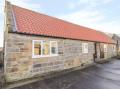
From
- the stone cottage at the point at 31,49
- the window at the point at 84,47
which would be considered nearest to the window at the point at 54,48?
the stone cottage at the point at 31,49

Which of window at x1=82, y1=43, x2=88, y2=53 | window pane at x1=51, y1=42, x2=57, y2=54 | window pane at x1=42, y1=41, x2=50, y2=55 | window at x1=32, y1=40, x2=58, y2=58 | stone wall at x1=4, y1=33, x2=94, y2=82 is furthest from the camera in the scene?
window at x1=82, y1=43, x2=88, y2=53

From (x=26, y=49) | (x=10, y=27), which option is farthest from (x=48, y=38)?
(x=10, y=27)

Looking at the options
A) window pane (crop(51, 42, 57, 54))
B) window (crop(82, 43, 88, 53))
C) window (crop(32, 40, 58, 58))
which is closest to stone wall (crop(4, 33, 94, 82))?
window (crop(32, 40, 58, 58))

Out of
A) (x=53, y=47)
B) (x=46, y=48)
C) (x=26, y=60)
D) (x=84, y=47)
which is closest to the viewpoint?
(x=26, y=60)

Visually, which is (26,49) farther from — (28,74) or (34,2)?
(34,2)

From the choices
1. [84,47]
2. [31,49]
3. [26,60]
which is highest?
[84,47]

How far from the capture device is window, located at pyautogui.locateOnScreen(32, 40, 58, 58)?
31.3 ft

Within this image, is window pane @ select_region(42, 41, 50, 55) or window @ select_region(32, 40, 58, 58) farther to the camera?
window pane @ select_region(42, 41, 50, 55)

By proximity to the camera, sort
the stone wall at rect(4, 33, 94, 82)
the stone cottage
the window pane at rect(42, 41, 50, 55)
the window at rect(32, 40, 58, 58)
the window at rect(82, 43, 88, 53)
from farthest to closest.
A: the window at rect(82, 43, 88, 53) → the window pane at rect(42, 41, 50, 55) → the window at rect(32, 40, 58, 58) → the stone cottage → the stone wall at rect(4, 33, 94, 82)

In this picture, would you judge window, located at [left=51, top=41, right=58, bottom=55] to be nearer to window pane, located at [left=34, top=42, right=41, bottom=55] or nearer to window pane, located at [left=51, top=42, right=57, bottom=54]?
window pane, located at [left=51, top=42, right=57, bottom=54]

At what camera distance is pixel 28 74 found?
883 centimetres

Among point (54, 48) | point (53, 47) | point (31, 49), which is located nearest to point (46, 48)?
point (53, 47)

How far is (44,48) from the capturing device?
1024 centimetres

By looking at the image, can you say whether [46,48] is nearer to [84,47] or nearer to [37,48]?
[37,48]
